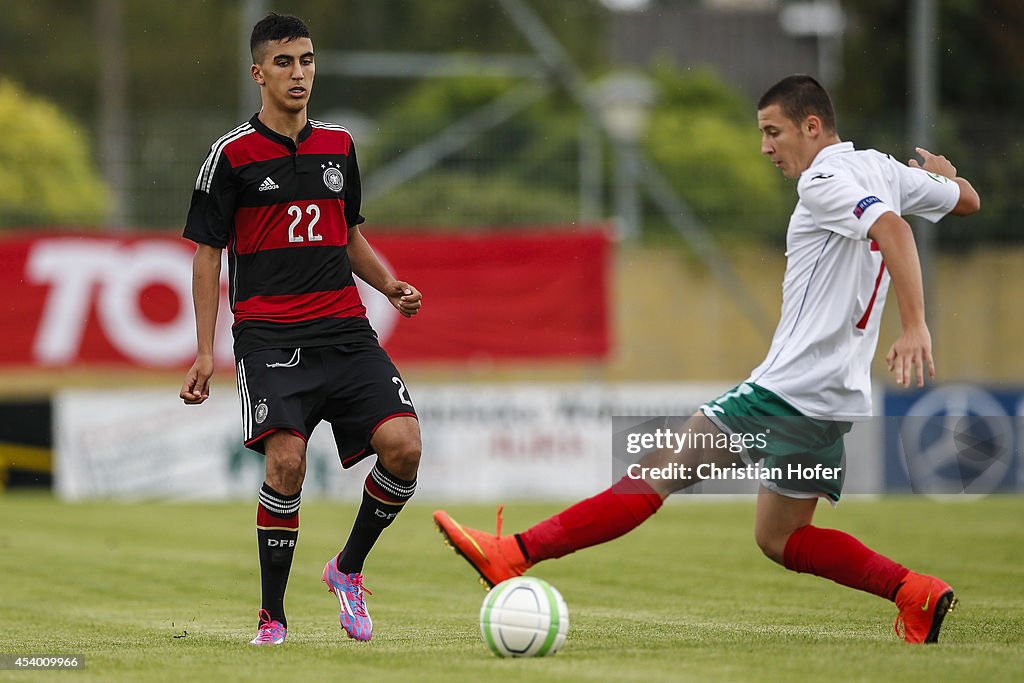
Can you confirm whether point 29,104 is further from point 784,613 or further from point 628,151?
point 784,613

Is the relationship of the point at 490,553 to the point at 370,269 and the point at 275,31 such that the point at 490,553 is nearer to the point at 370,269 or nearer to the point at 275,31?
the point at 370,269

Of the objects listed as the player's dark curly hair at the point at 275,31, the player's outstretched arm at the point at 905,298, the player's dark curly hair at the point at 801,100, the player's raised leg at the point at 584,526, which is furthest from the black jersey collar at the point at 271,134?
the player's outstretched arm at the point at 905,298

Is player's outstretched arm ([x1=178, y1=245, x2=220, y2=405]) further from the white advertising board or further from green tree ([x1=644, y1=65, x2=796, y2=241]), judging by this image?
green tree ([x1=644, y1=65, x2=796, y2=241])

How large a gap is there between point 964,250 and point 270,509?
16.2 metres

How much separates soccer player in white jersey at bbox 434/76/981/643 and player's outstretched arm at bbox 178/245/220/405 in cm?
116

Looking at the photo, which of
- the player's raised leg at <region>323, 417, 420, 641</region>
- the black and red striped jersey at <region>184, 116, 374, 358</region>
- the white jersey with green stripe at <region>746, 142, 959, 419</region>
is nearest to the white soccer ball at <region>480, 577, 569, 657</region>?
the player's raised leg at <region>323, 417, 420, 641</region>

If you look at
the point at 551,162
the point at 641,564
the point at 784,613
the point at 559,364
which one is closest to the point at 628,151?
the point at 551,162

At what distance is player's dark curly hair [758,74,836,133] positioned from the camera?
259 inches

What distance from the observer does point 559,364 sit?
1892 cm

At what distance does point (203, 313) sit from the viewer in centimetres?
658

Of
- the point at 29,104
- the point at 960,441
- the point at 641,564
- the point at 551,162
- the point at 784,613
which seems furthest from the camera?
the point at 29,104

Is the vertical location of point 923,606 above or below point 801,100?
below

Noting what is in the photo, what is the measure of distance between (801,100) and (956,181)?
0.82 m

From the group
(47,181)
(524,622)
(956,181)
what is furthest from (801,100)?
(47,181)
